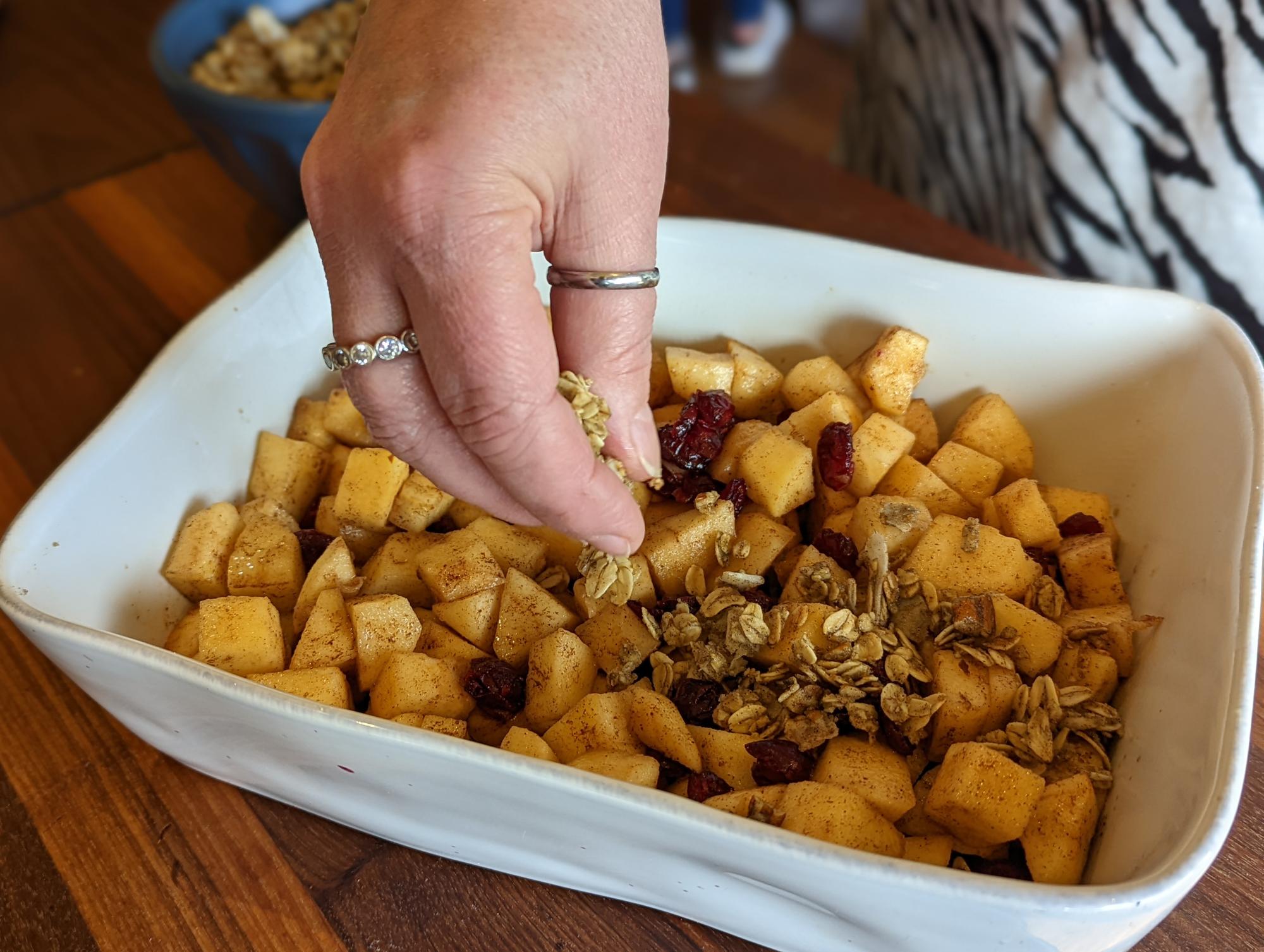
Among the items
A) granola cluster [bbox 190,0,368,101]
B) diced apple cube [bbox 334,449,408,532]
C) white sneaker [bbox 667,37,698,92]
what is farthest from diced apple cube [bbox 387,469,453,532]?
white sneaker [bbox 667,37,698,92]

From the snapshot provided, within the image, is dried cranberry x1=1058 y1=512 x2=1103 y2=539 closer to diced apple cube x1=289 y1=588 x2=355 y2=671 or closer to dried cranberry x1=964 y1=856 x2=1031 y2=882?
dried cranberry x1=964 y1=856 x2=1031 y2=882

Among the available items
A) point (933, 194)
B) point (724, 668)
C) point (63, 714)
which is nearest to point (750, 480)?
point (724, 668)

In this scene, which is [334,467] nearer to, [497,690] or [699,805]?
[497,690]

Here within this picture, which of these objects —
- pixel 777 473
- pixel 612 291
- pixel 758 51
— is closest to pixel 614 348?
pixel 612 291

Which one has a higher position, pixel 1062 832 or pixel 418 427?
pixel 418 427

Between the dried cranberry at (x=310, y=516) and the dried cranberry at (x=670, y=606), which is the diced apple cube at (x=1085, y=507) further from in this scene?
the dried cranberry at (x=310, y=516)

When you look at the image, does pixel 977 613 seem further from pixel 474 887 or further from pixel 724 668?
pixel 474 887
